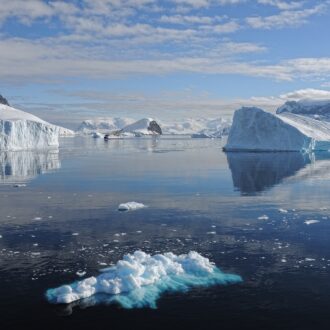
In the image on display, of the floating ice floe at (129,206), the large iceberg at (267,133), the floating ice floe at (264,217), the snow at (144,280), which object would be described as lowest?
the snow at (144,280)

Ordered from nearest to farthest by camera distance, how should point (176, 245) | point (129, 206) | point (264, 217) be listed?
point (176, 245) < point (264, 217) < point (129, 206)

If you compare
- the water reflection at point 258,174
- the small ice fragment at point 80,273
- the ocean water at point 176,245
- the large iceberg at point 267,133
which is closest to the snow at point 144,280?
the ocean water at point 176,245

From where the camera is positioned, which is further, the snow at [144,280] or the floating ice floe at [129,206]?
the floating ice floe at [129,206]

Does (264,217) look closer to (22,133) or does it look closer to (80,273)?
(80,273)

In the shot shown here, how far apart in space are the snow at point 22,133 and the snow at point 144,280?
81.9 metres

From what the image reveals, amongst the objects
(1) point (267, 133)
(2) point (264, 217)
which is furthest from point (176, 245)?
(1) point (267, 133)

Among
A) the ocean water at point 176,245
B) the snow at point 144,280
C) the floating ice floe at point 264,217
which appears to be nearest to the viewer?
the ocean water at point 176,245

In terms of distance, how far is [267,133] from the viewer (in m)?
86.8

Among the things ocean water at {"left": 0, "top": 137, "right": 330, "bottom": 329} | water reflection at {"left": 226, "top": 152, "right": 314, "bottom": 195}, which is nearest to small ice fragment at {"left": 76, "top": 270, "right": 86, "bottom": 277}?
ocean water at {"left": 0, "top": 137, "right": 330, "bottom": 329}

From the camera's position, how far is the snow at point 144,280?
15267 mm

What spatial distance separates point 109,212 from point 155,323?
15262mm

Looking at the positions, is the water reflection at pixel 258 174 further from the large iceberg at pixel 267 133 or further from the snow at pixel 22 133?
the snow at pixel 22 133

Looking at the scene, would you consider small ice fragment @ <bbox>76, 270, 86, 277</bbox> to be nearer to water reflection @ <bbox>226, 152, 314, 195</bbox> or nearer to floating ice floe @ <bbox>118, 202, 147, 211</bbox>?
floating ice floe @ <bbox>118, 202, 147, 211</bbox>

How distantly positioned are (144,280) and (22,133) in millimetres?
90022
